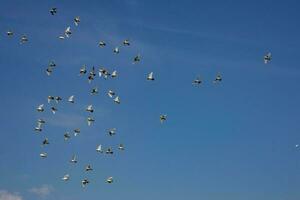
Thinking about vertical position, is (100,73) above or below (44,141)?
above

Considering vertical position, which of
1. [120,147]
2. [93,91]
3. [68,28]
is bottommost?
[120,147]

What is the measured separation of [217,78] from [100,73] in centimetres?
2586

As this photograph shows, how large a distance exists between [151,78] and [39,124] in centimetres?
2784

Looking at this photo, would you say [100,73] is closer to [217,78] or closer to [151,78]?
[151,78]

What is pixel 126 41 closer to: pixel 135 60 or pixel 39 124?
pixel 135 60

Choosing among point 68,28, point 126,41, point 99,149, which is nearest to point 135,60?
point 126,41

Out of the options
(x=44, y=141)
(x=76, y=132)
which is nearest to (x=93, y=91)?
(x=76, y=132)

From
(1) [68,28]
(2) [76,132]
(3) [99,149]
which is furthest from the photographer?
(3) [99,149]

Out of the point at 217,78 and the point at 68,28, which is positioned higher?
the point at 68,28

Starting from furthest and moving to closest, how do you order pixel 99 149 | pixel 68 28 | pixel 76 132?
pixel 99 149 < pixel 76 132 < pixel 68 28

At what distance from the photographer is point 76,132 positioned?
399 ft

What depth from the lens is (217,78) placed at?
113 metres

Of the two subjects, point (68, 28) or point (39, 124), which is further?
point (39, 124)

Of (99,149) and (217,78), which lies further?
(99,149)
